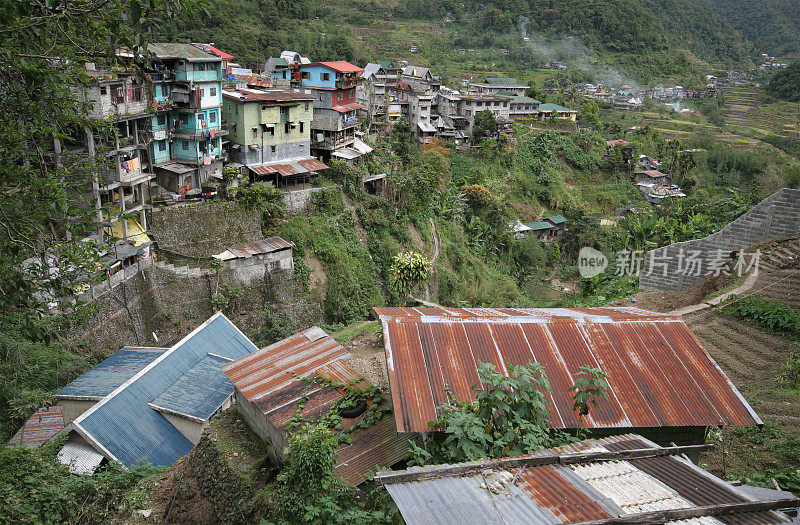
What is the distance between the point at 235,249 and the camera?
75.6 feet

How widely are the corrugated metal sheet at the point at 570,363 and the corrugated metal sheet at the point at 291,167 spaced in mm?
18433

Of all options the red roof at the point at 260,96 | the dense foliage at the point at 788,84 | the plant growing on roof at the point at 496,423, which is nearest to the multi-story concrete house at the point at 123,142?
the red roof at the point at 260,96

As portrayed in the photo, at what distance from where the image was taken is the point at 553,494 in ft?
17.4

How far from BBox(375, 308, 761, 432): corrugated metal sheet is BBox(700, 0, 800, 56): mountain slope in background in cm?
11320

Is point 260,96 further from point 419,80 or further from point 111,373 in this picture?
point 419,80

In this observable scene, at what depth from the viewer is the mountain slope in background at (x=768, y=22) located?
317 ft

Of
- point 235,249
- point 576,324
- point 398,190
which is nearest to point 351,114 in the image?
point 398,190

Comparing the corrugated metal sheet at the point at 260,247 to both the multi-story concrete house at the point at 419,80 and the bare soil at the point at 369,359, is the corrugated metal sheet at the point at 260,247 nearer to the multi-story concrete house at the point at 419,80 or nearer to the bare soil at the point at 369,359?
the bare soil at the point at 369,359

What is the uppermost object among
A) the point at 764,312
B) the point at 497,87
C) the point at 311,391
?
the point at 497,87

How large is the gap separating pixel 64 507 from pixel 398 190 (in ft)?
81.5

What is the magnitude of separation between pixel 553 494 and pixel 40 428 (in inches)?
586

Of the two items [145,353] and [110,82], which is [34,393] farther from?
[110,82]

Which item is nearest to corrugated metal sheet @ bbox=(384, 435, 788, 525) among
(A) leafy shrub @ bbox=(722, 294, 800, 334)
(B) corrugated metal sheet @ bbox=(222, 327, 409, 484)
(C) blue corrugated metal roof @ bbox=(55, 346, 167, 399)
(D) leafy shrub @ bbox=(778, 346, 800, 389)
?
(B) corrugated metal sheet @ bbox=(222, 327, 409, 484)

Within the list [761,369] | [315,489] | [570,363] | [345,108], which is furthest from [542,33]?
[315,489]
